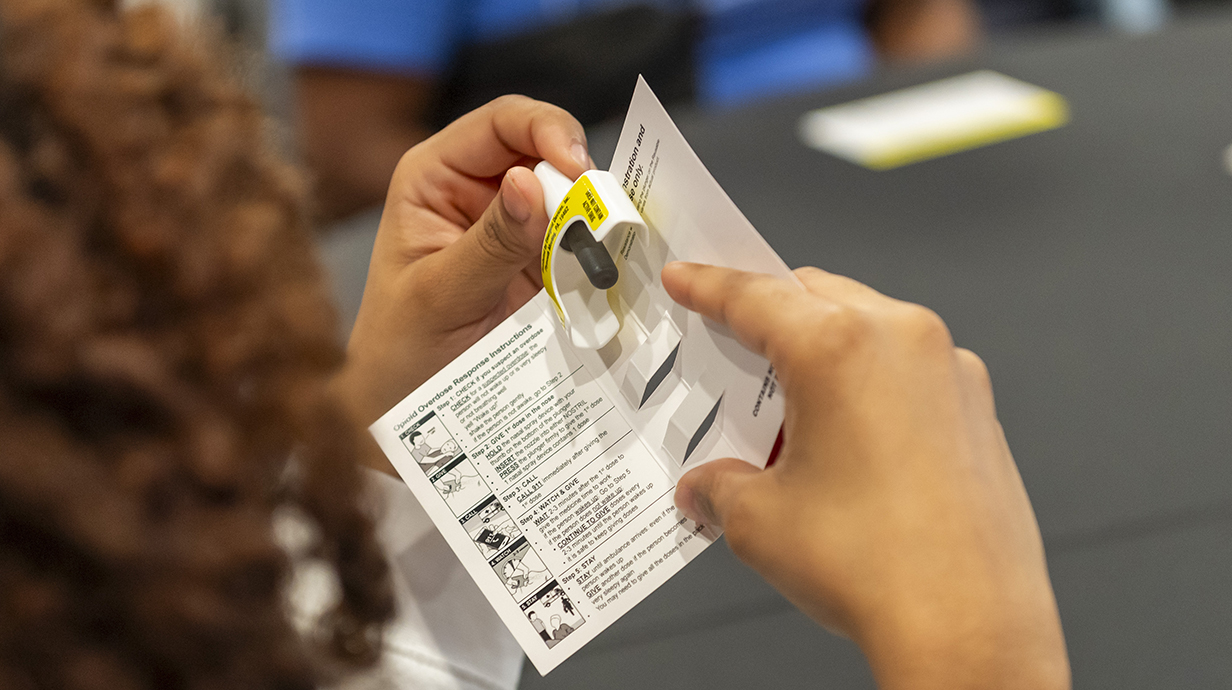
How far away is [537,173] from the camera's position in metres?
0.52

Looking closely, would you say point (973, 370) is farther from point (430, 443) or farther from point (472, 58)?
point (472, 58)

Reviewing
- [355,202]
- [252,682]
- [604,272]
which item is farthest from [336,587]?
[355,202]

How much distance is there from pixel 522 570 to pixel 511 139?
0.26 metres

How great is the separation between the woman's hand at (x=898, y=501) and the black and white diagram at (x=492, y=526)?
159 mm

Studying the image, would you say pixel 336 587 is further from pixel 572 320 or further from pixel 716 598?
pixel 716 598

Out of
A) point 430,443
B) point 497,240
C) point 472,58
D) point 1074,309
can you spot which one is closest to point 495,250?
point 497,240

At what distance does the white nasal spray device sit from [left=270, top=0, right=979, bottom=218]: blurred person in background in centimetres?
86

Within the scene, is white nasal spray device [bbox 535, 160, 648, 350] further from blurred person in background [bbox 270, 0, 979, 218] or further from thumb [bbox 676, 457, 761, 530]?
blurred person in background [bbox 270, 0, 979, 218]

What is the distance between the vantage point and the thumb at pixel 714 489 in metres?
0.47

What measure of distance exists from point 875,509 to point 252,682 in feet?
0.93

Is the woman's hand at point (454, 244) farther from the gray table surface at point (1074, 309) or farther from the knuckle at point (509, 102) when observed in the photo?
the gray table surface at point (1074, 309)

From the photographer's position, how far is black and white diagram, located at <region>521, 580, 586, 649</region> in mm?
521

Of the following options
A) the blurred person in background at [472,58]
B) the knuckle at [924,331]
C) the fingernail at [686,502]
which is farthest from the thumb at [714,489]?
the blurred person in background at [472,58]

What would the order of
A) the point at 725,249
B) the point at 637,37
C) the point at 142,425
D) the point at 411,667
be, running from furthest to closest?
1. the point at 637,37
2. the point at 411,667
3. the point at 725,249
4. the point at 142,425
